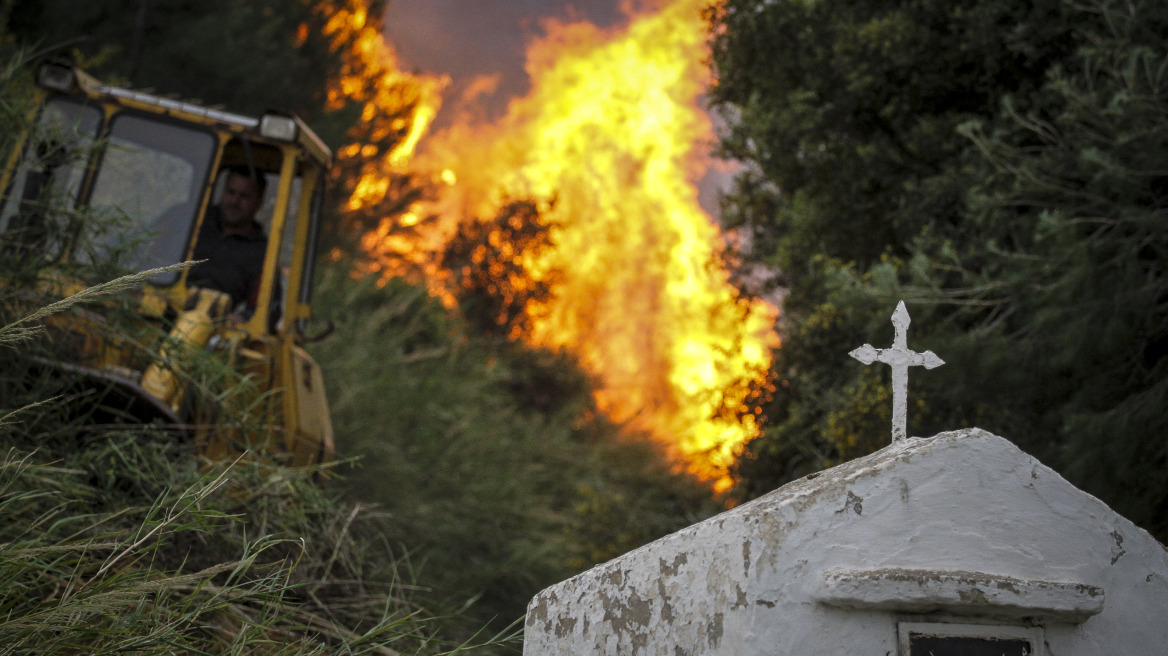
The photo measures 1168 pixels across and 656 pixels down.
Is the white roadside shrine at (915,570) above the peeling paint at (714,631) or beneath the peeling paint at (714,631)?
above

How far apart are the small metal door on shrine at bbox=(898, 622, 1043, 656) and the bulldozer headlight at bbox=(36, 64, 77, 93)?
5.65 metres

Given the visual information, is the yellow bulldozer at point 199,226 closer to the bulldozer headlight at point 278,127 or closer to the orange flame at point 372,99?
the bulldozer headlight at point 278,127

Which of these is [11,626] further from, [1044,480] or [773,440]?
[773,440]

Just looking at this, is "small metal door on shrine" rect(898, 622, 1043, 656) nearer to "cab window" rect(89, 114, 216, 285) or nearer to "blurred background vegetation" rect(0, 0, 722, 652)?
"blurred background vegetation" rect(0, 0, 722, 652)

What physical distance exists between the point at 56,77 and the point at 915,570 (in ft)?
18.6

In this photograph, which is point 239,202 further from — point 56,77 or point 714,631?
point 714,631

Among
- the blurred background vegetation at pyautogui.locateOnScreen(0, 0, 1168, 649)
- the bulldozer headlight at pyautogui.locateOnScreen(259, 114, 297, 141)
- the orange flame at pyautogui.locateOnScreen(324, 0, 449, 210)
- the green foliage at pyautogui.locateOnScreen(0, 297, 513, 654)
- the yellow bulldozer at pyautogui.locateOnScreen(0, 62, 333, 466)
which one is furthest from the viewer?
the orange flame at pyautogui.locateOnScreen(324, 0, 449, 210)

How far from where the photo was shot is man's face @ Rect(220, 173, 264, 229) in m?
6.68

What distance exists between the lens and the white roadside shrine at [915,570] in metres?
2.72

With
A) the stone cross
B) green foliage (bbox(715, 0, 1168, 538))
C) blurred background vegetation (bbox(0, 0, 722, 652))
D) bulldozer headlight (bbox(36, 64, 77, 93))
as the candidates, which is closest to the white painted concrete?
the stone cross

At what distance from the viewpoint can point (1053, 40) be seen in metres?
9.09

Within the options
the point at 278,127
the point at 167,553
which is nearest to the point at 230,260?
the point at 278,127

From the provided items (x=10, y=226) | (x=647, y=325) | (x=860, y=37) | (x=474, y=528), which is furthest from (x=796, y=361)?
(x=647, y=325)

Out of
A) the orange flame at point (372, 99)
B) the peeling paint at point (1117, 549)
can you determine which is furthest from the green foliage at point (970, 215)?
the orange flame at point (372, 99)
